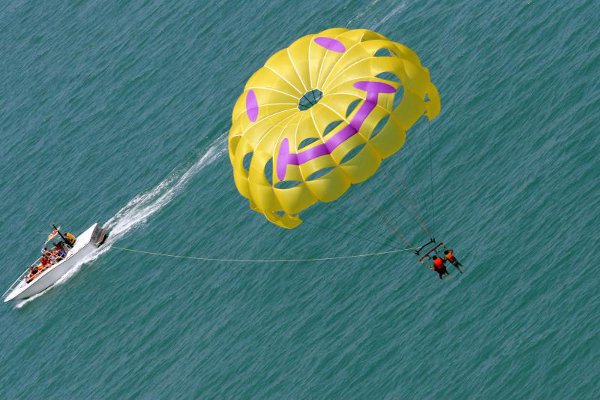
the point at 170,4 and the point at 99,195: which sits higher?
the point at 170,4

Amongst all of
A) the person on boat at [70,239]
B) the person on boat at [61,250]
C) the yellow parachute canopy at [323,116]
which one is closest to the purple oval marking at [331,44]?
the yellow parachute canopy at [323,116]

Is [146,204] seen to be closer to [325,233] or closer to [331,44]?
[325,233]

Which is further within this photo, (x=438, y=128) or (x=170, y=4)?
(x=170, y=4)

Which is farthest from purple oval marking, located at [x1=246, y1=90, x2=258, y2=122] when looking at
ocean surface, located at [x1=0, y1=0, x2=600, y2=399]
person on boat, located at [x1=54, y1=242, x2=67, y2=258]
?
person on boat, located at [x1=54, y1=242, x2=67, y2=258]

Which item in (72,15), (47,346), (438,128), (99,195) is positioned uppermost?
(72,15)

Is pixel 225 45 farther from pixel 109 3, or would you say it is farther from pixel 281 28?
pixel 109 3

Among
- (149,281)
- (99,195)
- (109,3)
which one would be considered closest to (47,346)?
(149,281)

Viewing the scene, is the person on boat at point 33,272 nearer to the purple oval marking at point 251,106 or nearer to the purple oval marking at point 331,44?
the purple oval marking at point 251,106
